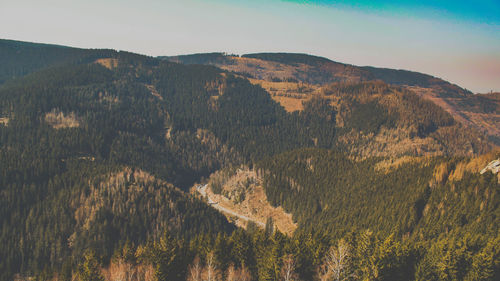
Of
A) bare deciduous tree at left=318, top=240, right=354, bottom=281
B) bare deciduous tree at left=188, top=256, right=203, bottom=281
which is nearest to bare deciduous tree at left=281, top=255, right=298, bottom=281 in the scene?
bare deciduous tree at left=318, top=240, right=354, bottom=281

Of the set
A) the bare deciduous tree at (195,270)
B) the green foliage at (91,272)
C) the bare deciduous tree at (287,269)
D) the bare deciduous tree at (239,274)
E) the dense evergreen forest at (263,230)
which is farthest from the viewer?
the bare deciduous tree at (239,274)

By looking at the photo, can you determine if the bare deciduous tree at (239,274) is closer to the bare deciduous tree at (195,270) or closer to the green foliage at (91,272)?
the bare deciduous tree at (195,270)

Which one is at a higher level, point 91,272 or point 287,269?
point 287,269

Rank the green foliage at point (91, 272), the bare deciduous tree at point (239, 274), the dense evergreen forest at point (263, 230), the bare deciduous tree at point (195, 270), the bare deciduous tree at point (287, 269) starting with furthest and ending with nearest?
the bare deciduous tree at point (239, 274) → the green foliage at point (91, 272) → the bare deciduous tree at point (195, 270) → the bare deciduous tree at point (287, 269) → the dense evergreen forest at point (263, 230)

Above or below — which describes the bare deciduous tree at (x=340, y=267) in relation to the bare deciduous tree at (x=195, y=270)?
above

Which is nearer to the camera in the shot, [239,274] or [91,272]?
[91,272]

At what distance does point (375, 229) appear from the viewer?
452 feet

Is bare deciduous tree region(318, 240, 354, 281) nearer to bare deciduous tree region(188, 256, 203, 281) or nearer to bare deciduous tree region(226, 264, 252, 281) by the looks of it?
bare deciduous tree region(226, 264, 252, 281)

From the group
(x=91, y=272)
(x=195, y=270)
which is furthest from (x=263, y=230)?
(x=91, y=272)

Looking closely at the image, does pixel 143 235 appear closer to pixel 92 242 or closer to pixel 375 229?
pixel 92 242

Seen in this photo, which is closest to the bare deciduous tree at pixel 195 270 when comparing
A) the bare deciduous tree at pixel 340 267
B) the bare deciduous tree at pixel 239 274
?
the bare deciduous tree at pixel 239 274

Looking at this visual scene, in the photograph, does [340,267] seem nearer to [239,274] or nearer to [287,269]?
[287,269]

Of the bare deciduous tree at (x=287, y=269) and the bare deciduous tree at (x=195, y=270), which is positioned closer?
the bare deciduous tree at (x=287, y=269)

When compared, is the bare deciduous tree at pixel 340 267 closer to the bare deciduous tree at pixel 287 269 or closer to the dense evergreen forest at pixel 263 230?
the dense evergreen forest at pixel 263 230
